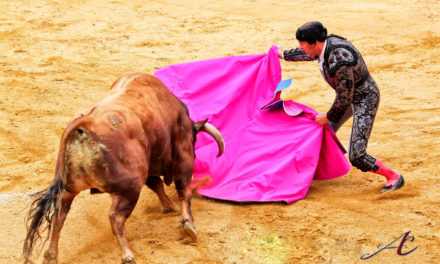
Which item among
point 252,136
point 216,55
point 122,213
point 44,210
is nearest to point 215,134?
point 252,136

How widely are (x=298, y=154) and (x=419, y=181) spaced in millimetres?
969

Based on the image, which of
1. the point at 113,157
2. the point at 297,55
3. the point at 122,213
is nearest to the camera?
the point at 113,157

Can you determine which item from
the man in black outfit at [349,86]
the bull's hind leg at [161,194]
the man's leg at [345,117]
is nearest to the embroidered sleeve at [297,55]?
the man in black outfit at [349,86]

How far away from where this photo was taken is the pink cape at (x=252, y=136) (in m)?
4.91

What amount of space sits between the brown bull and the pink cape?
773 millimetres

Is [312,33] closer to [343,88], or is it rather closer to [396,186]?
[343,88]

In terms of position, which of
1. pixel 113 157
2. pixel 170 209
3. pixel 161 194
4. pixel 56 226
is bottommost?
pixel 170 209

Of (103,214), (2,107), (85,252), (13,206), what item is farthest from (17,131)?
(85,252)

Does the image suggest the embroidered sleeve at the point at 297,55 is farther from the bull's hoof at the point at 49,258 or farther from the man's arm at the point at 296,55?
the bull's hoof at the point at 49,258

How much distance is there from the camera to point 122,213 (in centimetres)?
379

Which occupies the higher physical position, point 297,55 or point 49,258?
point 297,55

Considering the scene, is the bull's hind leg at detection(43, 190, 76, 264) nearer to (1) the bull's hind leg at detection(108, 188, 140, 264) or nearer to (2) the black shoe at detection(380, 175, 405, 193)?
(1) the bull's hind leg at detection(108, 188, 140, 264)

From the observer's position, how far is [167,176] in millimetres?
4633

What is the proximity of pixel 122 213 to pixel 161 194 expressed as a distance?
991 mm
